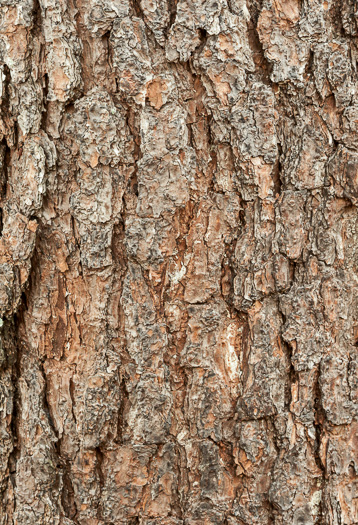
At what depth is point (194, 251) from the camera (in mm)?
1361

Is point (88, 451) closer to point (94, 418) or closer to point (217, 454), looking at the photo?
point (94, 418)

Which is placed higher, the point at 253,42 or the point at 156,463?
the point at 253,42

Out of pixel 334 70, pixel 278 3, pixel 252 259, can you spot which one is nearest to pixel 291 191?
pixel 252 259

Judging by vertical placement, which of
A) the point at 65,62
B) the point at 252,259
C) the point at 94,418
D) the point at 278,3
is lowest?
the point at 94,418

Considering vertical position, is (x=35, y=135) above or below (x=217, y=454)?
above

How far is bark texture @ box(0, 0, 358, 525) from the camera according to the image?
133 cm

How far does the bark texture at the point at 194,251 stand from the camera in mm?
1331

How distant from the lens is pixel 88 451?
1.39 metres

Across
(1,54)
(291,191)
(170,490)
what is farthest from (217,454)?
(1,54)

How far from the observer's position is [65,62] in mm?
1328

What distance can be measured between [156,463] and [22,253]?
619 mm

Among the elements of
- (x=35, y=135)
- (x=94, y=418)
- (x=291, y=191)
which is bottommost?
(x=94, y=418)

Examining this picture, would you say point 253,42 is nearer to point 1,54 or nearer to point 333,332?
point 1,54

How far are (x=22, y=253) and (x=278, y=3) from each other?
0.87 metres
